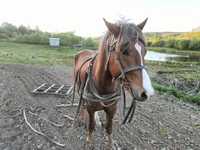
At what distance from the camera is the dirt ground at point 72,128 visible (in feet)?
9.88

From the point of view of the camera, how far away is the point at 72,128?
3.41 m

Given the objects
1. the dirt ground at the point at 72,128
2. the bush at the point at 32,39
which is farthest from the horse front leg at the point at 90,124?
the bush at the point at 32,39

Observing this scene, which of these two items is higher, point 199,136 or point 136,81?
point 136,81

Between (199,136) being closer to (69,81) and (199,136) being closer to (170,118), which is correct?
(170,118)

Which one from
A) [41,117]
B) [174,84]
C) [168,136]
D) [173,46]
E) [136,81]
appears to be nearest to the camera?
[136,81]

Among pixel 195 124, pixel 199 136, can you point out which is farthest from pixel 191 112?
pixel 199 136

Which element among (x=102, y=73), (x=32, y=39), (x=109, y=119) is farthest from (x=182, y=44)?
(x=102, y=73)

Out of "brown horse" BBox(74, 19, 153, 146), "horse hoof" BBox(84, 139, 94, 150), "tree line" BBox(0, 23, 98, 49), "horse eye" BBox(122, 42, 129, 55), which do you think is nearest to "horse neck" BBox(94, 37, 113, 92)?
"brown horse" BBox(74, 19, 153, 146)

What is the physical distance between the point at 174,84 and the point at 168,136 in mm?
5662

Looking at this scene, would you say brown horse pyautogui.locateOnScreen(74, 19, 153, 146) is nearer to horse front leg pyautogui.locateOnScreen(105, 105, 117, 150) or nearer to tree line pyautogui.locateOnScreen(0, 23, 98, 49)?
horse front leg pyautogui.locateOnScreen(105, 105, 117, 150)

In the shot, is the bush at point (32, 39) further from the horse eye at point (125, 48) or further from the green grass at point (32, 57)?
the horse eye at point (125, 48)

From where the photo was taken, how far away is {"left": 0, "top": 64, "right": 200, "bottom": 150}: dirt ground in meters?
3.01

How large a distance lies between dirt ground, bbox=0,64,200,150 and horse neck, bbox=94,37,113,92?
1.18 meters

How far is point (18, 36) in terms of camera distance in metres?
22.4
